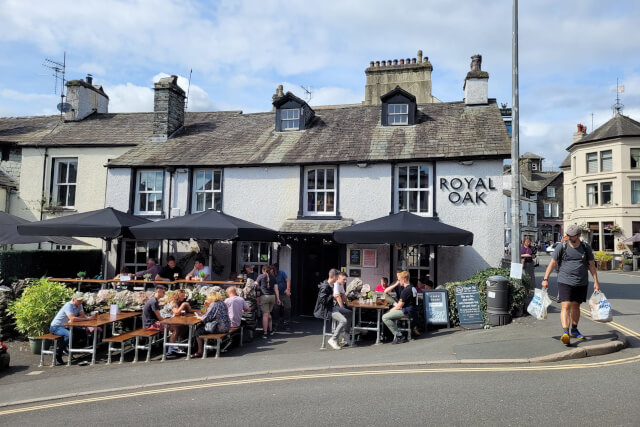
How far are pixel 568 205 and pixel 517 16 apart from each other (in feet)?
112

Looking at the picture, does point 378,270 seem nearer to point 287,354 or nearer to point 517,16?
point 287,354

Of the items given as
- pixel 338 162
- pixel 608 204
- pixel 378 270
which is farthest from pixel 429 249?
pixel 608 204

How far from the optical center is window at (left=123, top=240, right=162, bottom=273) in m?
15.1

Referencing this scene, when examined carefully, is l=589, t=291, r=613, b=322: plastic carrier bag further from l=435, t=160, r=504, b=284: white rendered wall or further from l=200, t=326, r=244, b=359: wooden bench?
l=200, t=326, r=244, b=359: wooden bench

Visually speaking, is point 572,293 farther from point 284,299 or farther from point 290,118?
point 290,118

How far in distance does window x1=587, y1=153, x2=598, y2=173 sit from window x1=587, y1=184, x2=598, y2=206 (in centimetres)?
121

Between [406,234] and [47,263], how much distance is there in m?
11.1

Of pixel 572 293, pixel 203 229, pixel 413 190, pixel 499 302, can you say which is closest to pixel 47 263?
pixel 203 229

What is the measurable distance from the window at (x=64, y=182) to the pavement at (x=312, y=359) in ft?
32.2

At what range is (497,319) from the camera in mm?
9508

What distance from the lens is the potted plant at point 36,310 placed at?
34.1ft

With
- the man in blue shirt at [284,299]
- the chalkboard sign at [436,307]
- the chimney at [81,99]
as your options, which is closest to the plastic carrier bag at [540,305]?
the chalkboard sign at [436,307]

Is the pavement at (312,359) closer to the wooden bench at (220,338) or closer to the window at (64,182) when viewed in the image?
the wooden bench at (220,338)

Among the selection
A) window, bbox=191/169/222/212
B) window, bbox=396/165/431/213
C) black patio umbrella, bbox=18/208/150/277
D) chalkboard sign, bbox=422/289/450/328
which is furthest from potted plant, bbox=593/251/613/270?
black patio umbrella, bbox=18/208/150/277
